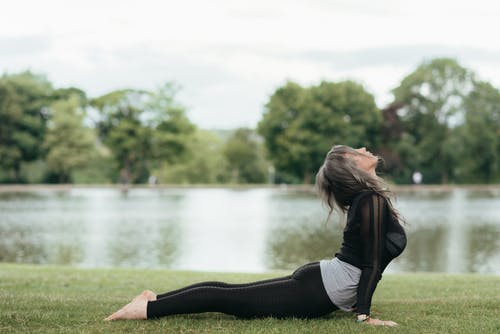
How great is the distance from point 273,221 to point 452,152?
4404 centimetres

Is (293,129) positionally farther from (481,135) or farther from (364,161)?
(364,161)

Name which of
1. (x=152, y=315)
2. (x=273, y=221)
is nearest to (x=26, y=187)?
(x=273, y=221)

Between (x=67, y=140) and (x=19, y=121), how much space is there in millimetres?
6183

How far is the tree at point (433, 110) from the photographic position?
67875 mm

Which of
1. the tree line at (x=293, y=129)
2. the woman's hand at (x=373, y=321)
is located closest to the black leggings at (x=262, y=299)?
the woman's hand at (x=373, y=321)

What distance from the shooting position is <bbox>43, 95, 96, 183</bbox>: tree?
213 feet

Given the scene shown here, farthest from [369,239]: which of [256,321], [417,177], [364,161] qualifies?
[417,177]

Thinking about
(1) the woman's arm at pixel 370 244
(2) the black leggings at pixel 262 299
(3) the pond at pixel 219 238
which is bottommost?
(3) the pond at pixel 219 238

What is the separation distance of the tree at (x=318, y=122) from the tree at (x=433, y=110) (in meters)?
4.88

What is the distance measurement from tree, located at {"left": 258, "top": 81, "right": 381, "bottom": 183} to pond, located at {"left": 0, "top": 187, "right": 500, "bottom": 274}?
33141mm

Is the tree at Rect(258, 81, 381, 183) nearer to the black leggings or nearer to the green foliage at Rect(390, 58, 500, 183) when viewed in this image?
the green foliage at Rect(390, 58, 500, 183)

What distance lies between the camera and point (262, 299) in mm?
4938

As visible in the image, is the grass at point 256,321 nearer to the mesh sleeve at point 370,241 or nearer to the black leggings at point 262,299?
the black leggings at point 262,299

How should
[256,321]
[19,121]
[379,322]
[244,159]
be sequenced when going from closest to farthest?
[379,322]
[256,321]
[19,121]
[244,159]
